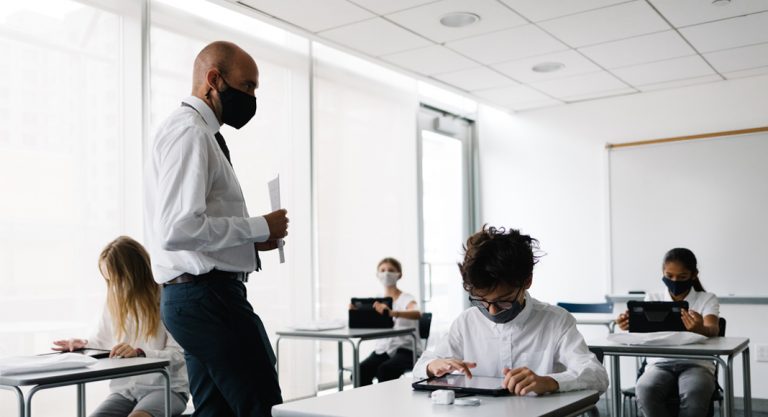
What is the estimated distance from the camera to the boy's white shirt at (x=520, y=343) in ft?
6.80

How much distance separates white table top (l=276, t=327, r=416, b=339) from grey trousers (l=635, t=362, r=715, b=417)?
1361mm

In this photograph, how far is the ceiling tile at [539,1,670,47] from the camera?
449 cm

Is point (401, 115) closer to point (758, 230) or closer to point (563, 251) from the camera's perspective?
point (563, 251)

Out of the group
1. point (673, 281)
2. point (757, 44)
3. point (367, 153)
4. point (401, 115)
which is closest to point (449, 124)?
point (401, 115)

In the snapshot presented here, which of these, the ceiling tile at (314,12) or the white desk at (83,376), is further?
the ceiling tile at (314,12)

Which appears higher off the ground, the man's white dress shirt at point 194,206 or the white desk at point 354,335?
the man's white dress shirt at point 194,206

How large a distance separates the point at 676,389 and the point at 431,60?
297 cm

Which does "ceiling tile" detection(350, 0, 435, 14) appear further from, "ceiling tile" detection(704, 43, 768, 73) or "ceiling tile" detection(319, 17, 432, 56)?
"ceiling tile" detection(704, 43, 768, 73)

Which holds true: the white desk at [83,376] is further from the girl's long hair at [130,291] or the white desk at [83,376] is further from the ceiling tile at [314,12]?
the ceiling tile at [314,12]

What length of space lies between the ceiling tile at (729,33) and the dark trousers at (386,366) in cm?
285

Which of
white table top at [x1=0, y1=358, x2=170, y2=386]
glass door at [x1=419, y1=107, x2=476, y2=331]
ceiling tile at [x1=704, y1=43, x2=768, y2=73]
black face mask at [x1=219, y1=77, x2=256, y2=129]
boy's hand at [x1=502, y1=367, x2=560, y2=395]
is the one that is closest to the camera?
boy's hand at [x1=502, y1=367, x2=560, y2=395]

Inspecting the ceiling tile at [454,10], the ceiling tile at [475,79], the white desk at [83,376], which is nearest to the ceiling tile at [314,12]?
the ceiling tile at [454,10]

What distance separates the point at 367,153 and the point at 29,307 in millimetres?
3083

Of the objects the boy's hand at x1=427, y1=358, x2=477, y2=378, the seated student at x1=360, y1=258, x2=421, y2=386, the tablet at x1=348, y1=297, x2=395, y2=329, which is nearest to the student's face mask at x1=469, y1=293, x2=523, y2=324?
the boy's hand at x1=427, y1=358, x2=477, y2=378
